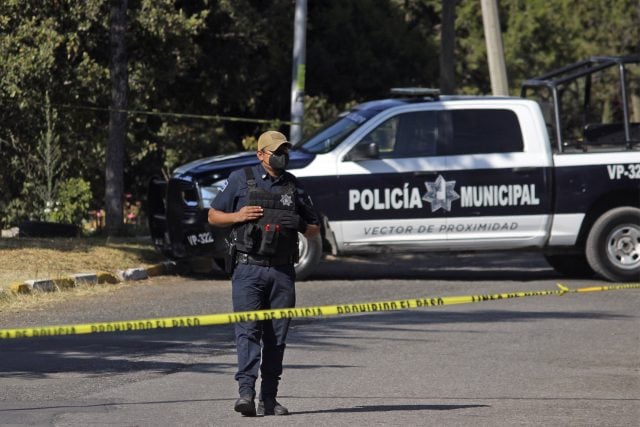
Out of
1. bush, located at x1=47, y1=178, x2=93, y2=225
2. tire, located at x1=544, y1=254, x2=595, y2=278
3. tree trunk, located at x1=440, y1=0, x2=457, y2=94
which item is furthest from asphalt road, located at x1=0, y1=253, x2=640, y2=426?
tree trunk, located at x1=440, y1=0, x2=457, y2=94

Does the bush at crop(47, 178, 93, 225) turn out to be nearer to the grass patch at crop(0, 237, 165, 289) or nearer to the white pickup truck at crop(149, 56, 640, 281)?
the grass patch at crop(0, 237, 165, 289)

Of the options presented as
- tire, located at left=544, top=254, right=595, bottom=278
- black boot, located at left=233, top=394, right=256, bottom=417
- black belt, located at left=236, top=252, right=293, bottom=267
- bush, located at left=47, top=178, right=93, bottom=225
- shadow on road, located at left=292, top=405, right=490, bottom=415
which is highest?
black belt, located at left=236, top=252, right=293, bottom=267

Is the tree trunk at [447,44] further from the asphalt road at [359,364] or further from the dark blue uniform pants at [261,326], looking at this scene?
the dark blue uniform pants at [261,326]

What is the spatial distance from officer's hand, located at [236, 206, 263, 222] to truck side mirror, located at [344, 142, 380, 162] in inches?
304

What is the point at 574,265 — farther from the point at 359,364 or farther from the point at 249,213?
the point at 249,213

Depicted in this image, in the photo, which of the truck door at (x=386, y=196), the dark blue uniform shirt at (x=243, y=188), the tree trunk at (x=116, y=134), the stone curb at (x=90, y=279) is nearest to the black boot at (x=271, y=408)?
the dark blue uniform shirt at (x=243, y=188)

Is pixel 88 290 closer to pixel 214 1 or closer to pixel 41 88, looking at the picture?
pixel 41 88

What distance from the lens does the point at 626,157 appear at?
1623 centimetres

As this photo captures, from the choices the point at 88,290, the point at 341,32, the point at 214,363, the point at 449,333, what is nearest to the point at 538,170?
the point at 449,333

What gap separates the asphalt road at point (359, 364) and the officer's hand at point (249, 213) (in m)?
1.20

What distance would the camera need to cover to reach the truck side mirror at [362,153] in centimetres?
1582

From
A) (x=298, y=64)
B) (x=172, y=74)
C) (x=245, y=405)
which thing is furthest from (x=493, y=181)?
(x=172, y=74)

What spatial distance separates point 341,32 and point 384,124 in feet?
55.0

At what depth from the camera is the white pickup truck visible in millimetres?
15914
